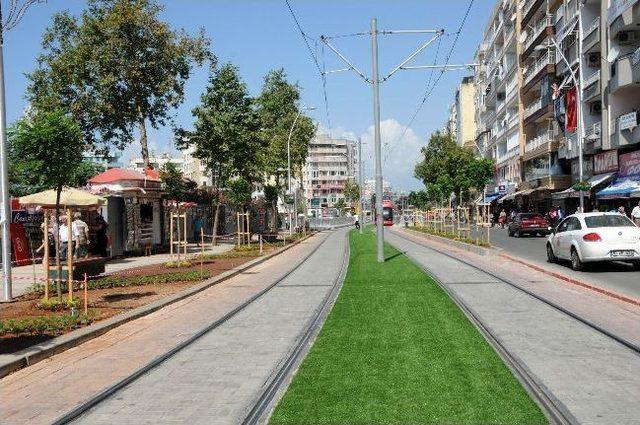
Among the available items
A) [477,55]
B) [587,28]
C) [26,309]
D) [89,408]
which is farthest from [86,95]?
[477,55]

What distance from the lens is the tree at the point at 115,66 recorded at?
35250 millimetres

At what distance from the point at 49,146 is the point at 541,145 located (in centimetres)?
4971

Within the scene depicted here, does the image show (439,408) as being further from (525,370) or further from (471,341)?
(471,341)

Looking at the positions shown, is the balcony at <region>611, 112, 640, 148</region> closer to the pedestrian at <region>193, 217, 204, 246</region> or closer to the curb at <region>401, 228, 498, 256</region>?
the curb at <region>401, 228, 498, 256</region>

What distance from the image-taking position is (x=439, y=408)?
5.70 metres

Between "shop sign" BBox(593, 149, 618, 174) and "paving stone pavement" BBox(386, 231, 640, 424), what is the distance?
2659 cm

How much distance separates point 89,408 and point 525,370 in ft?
13.7

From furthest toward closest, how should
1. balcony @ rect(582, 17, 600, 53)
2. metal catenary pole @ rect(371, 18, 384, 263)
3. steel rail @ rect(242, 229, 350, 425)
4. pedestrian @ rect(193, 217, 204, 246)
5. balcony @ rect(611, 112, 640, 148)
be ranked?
pedestrian @ rect(193, 217, 204, 246)
balcony @ rect(582, 17, 600, 53)
balcony @ rect(611, 112, 640, 148)
metal catenary pole @ rect(371, 18, 384, 263)
steel rail @ rect(242, 229, 350, 425)

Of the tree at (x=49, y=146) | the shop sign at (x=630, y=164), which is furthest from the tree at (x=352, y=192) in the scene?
the tree at (x=49, y=146)

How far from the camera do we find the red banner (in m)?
25.4

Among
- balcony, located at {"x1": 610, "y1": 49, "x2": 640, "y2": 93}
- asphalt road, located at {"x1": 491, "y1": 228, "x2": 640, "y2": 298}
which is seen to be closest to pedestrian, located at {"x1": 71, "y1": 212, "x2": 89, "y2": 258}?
asphalt road, located at {"x1": 491, "y1": 228, "x2": 640, "y2": 298}

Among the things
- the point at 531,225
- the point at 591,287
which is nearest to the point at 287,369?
the point at 591,287

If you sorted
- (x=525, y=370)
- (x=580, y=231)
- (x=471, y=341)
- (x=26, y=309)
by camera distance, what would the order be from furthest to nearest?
(x=580, y=231) < (x=26, y=309) < (x=471, y=341) < (x=525, y=370)

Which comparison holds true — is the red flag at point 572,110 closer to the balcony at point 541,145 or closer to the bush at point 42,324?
the balcony at point 541,145
